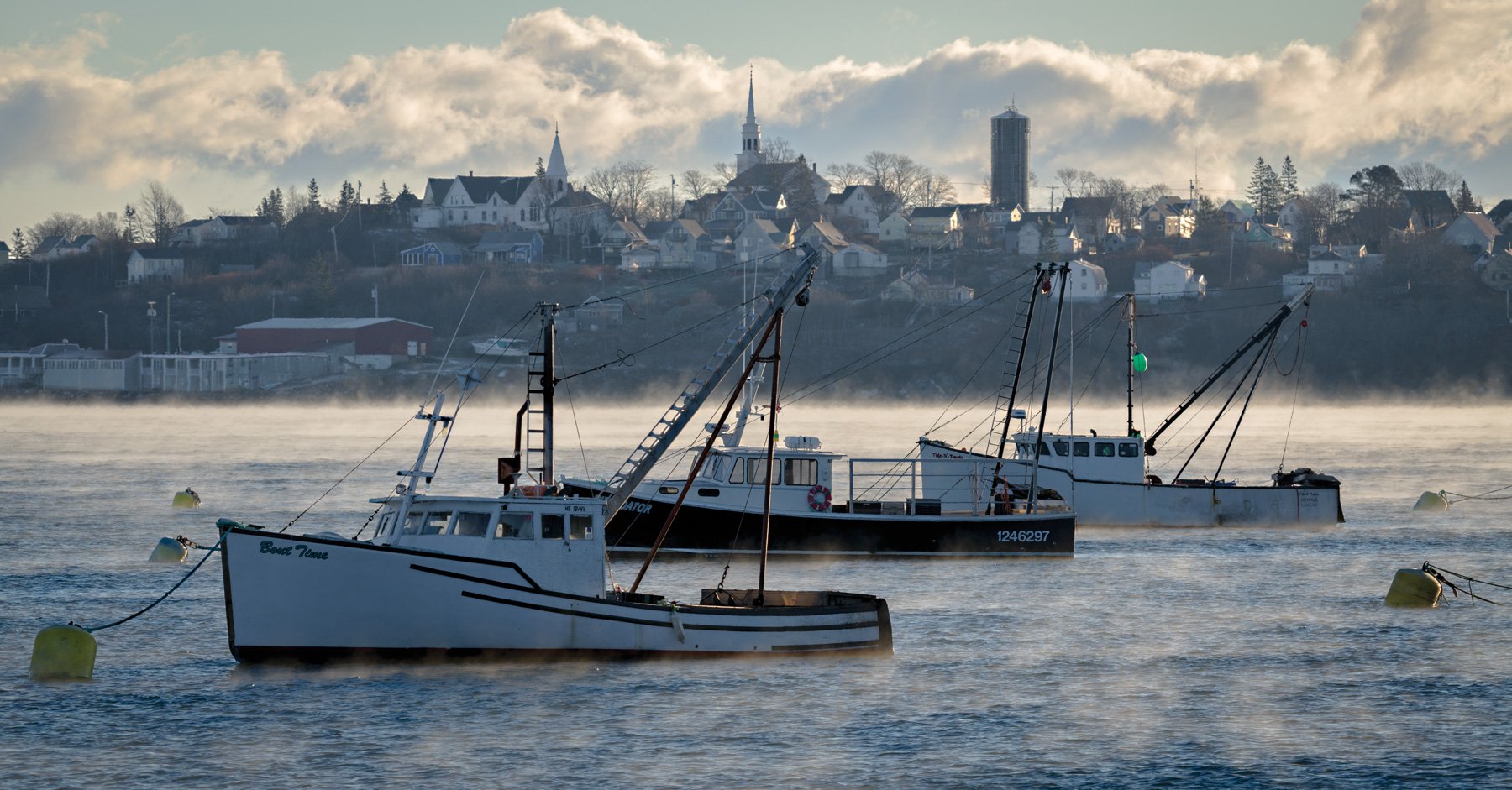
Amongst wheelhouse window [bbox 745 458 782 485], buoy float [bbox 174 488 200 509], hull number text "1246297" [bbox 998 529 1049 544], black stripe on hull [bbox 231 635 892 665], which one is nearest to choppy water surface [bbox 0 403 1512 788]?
black stripe on hull [bbox 231 635 892 665]

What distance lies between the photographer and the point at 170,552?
6088 centimetres

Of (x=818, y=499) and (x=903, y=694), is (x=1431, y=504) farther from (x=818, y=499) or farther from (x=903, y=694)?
(x=903, y=694)

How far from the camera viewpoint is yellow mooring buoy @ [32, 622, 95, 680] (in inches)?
1566

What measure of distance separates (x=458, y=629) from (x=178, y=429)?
139350mm

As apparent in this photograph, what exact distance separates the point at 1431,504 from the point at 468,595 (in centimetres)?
6019

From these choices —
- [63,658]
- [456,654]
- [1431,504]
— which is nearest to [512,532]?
[456,654]

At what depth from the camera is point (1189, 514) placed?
72438 mm

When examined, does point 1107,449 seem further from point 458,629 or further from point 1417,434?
point 1417,434

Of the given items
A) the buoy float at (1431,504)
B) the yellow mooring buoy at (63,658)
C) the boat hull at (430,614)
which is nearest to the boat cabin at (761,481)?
the boat hull at (430,614)

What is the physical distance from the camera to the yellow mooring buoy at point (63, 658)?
131ft

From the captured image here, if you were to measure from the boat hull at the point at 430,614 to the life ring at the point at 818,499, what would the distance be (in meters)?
18.0

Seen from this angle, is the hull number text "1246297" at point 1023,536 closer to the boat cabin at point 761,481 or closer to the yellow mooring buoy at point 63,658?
the boat cabin at point 761,481

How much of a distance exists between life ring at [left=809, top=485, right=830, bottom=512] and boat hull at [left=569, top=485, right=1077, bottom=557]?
256 mm

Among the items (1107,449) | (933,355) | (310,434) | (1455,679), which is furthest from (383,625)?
(933,355)
